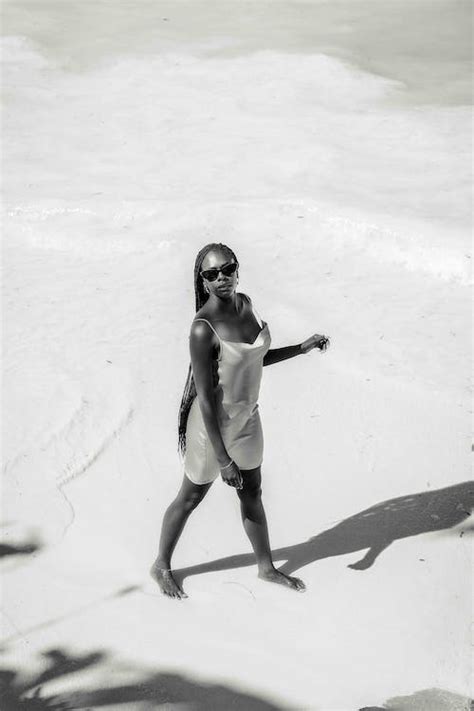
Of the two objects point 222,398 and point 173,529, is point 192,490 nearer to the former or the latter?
point 173,529

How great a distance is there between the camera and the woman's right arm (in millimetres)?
3443

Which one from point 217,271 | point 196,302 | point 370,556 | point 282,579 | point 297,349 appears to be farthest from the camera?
point 370,556

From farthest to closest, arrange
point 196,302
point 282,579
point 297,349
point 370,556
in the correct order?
point 370,556 < point 282,579 < point 297,349 < point 196,302

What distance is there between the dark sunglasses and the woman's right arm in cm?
18

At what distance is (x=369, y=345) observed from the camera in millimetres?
6305

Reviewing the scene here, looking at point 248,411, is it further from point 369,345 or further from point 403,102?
point 403,102

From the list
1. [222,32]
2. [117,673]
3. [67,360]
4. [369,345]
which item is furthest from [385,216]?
[222,32]

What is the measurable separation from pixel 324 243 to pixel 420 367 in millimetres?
1957

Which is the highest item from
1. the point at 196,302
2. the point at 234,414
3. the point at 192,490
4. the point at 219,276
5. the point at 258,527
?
the point at 219,276

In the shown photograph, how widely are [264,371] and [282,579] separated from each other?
2103 millimetres

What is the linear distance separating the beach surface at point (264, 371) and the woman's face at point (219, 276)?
1.41 metres

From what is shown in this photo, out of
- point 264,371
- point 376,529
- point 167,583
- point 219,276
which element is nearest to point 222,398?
point 219,276

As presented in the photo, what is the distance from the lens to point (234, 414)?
3664 mm

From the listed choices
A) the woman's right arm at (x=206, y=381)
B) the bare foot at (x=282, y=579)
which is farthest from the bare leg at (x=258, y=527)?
the woman's right arm at (x=206, y=381)
